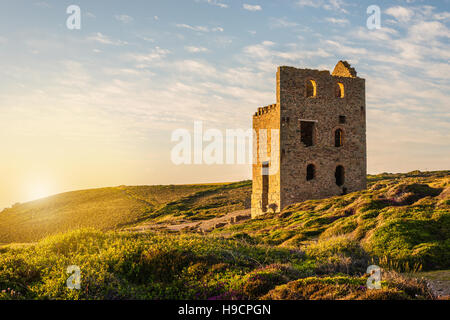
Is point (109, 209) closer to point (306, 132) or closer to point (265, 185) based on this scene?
point (265, 185)

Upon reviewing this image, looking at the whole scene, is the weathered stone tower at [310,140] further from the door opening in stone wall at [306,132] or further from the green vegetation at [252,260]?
the green vegetation at [252,260]

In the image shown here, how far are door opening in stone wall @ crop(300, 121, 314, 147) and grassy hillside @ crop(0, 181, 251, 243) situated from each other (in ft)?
50.4

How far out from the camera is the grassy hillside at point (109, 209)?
4528 cm

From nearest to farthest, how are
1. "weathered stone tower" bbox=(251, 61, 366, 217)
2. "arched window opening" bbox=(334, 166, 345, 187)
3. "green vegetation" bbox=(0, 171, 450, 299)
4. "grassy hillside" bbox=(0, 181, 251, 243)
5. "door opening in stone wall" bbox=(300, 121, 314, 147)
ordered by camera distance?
"green vegetation" bbox=(0, 171, 450, 299), "weathered stone tower" bbox=(251, 61, 366, 217), "door opening in stone wall" bbox=(300, 121, 314, 147), "arched window opening" bbox=(334, 166, 345, 187), "grassy hillside" bbox=(0, 181, 251, 243)

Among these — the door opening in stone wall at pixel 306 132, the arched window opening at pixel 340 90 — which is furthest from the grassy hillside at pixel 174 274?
the arched window opening at pixel 340 90

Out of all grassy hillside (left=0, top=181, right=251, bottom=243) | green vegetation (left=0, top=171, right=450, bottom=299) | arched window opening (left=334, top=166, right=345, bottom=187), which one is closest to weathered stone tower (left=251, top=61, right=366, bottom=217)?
arched window opening (left=334, top=166, right=345, bottom=187)

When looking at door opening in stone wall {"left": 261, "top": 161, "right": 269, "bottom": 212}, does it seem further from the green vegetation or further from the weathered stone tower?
the green vegetation

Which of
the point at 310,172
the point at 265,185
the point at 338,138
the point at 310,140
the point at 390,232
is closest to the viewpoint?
the point at 390,232

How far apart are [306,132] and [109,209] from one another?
35000 mm

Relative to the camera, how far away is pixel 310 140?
32.1m

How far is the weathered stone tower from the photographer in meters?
30.2

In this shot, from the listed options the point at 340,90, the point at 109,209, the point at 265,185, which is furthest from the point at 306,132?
the point at 109,209

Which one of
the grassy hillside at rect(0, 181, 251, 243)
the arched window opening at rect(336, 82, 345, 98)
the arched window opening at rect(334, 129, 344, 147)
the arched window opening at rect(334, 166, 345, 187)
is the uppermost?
the arched window opening at rect(336, 82, 345, 98)

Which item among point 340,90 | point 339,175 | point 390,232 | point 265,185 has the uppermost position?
point 340,90
